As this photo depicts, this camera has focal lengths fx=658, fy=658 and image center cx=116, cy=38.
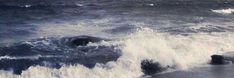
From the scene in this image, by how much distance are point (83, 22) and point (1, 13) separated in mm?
6804

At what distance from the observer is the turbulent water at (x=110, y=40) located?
82.1 feet

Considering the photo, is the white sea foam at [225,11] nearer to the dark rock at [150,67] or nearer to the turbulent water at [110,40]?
the turbulent water at [110,40]

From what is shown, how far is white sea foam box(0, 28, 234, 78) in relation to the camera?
24.3 metres

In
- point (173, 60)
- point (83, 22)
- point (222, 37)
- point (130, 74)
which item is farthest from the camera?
point (83, 22)

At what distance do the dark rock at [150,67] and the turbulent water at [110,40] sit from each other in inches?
7.8

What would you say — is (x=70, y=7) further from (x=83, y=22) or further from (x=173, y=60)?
(x=173, y=60)

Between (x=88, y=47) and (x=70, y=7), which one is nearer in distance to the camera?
(x=88, y=47)

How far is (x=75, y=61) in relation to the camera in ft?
85.5

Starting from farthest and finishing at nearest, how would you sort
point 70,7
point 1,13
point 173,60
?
point 70,7 < point 1,13 < point 173,60

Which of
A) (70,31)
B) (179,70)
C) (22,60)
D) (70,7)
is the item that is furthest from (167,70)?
(70,7)

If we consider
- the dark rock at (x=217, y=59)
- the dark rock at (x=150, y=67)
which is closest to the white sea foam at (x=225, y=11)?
the dark rock at (x=217, y=59)

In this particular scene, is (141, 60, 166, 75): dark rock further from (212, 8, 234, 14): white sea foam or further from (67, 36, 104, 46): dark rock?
(212, 8, 234, 14): white sea foam

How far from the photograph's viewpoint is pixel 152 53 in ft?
89.3

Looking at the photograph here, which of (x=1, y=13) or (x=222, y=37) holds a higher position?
(x=222, y=37)
